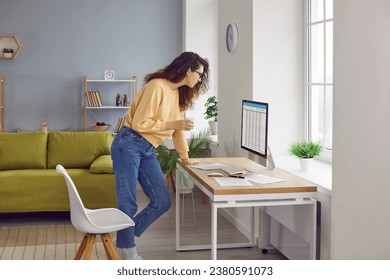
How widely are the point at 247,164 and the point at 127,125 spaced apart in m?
0.89

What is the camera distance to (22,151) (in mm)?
5730

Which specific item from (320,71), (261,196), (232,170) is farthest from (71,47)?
(261,196)

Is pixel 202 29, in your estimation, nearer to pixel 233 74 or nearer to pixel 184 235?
pixel 233 74

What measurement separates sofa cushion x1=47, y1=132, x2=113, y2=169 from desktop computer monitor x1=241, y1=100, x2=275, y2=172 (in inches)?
78.6

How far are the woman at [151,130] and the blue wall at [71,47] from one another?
459 centimetres

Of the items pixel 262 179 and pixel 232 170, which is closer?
pixel 262 179

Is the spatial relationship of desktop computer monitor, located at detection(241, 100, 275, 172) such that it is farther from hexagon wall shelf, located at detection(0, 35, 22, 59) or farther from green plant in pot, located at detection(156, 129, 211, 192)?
hexagon wall shelf, located at detection(0, 35, 22, 59)

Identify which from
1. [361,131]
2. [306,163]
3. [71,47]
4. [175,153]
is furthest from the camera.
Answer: [71,47]

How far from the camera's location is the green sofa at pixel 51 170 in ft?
17.7

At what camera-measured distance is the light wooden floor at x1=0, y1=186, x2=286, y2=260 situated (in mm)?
4457

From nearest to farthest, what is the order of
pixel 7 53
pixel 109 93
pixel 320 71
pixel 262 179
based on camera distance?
pixel 262 179, pixel 320 71, pixel 7 53, pixel 109 93

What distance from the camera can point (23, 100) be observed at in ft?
27.4

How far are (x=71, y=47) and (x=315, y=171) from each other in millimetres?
5103
